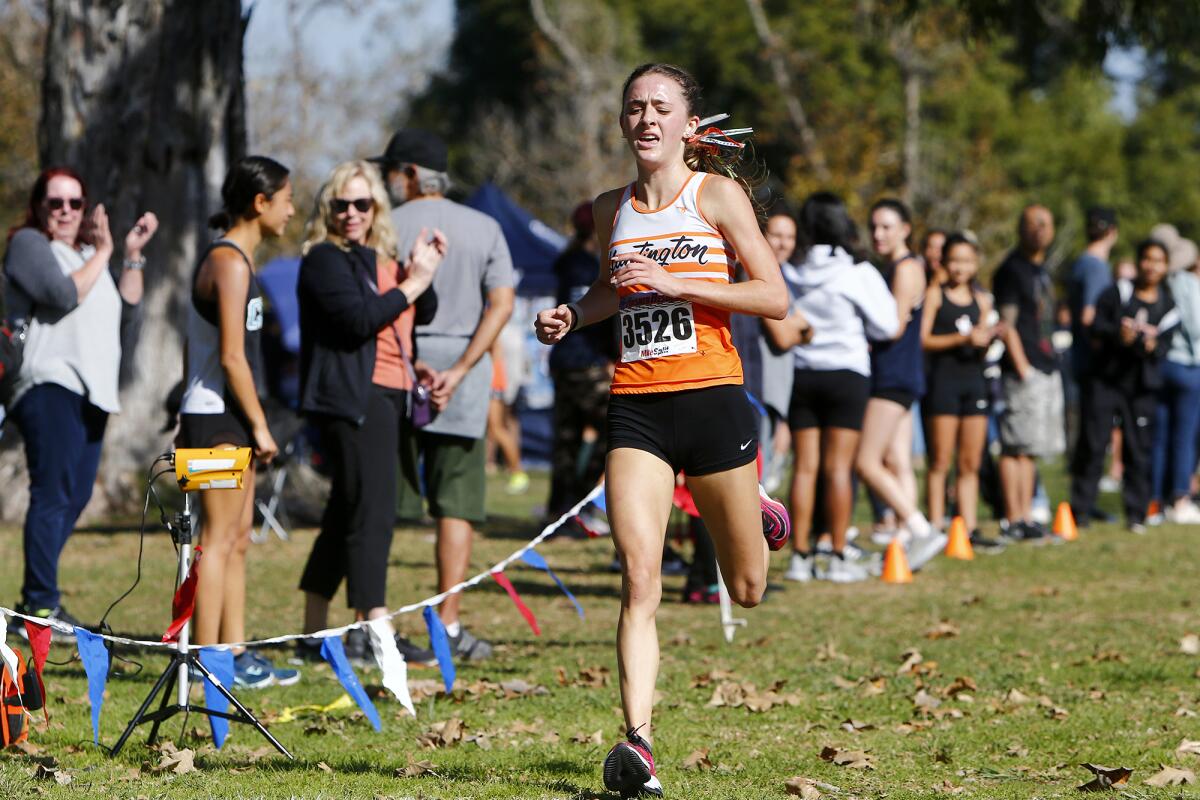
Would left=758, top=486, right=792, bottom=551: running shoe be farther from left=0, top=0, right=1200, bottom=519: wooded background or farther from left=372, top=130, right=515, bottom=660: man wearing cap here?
left=0, top=0, right=1200, bottom=519: wooded background

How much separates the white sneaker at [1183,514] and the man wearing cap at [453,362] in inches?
313

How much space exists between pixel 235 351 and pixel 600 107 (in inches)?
1278

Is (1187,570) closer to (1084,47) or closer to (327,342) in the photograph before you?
(1084,47)

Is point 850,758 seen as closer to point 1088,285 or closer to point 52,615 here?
point 52,615

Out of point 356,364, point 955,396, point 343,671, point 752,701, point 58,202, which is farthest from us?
point 955,396

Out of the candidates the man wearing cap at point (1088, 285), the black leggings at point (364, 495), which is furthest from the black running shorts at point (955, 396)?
the black leggings at point (364, 495)

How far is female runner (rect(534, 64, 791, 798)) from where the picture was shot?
4.79 metres

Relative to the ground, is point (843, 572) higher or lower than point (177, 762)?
higher

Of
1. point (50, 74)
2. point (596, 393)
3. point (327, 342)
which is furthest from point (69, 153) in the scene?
point (327, 342)

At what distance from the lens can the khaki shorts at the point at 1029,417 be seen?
1190 centimetres

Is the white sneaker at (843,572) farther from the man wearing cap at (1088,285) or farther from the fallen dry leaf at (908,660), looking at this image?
the man wearing cap at (1088,285)

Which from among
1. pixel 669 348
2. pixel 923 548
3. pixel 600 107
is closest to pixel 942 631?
pixel 923 548

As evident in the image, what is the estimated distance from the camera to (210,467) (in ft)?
17.2

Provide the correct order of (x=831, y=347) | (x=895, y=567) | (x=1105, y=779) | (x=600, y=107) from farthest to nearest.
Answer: (x=600, y=107), (x=895, y=567), (x=831, y=347), (x=1105, y=779)
